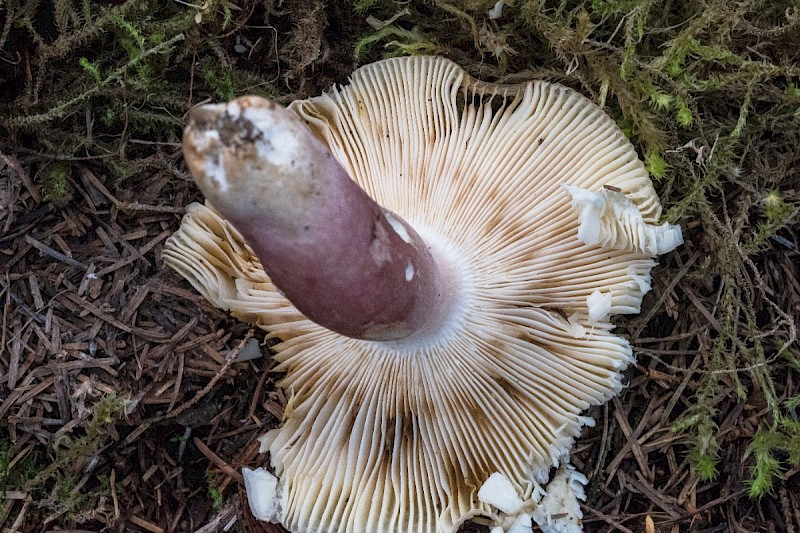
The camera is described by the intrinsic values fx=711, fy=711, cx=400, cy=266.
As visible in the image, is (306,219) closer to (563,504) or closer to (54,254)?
(563,504)

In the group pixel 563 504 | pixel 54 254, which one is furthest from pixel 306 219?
pixel 54 254

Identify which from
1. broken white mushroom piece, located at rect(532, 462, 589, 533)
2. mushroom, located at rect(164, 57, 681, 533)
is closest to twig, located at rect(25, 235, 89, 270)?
mushroom, located at rect(164, 57, 681, 533)

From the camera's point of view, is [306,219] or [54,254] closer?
[306,219]

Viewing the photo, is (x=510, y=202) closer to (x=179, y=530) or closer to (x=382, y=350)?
(x=382, y=350)

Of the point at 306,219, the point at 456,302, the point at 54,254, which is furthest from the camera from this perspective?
the point at 54,254

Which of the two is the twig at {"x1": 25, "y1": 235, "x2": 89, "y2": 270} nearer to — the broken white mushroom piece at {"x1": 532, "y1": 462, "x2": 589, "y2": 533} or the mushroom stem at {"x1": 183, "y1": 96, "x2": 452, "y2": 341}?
the mushroom stem at {"x1": 183, "y1": 96, "x2": 452, "y2": 341}

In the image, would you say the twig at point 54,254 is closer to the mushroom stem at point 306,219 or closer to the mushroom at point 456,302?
the mushroom at point 456,302

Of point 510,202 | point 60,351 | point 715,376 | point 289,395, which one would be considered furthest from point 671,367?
point 60,351
